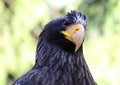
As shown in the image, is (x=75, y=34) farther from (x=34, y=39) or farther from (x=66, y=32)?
(x=34, y=39)

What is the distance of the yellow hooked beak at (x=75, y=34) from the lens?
222 inches

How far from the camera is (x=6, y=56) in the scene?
9.75 m

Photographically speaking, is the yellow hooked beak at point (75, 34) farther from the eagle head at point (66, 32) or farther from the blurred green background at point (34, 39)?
the blurred green background at point (34, 39)

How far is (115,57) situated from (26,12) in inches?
50.7

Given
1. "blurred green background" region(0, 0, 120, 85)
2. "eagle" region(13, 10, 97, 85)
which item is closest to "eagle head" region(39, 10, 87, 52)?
"eagle" region(13, 10, 97, 85)

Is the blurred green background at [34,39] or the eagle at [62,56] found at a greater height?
the blurred green background at [34,39]

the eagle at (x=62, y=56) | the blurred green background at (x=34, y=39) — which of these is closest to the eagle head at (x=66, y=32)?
the eagle at (x=62, y=56)

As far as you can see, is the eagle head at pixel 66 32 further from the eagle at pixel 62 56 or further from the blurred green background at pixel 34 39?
the blurred green background at pixel 34 39

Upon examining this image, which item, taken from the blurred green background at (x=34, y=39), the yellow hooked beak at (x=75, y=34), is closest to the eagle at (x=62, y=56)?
the yellow hooked beak at (x=75, y=34)

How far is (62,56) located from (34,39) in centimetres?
463

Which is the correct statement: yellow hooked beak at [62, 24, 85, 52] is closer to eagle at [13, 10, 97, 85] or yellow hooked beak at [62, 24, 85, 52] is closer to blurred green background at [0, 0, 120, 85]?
eagle at [13, 10, 97, 85]

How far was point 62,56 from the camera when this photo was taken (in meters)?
5.86

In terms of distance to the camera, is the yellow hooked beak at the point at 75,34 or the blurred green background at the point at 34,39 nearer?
the yellow hooked beak at the point at 75,34

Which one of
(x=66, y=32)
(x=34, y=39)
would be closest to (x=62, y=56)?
(x=66, y=32)
